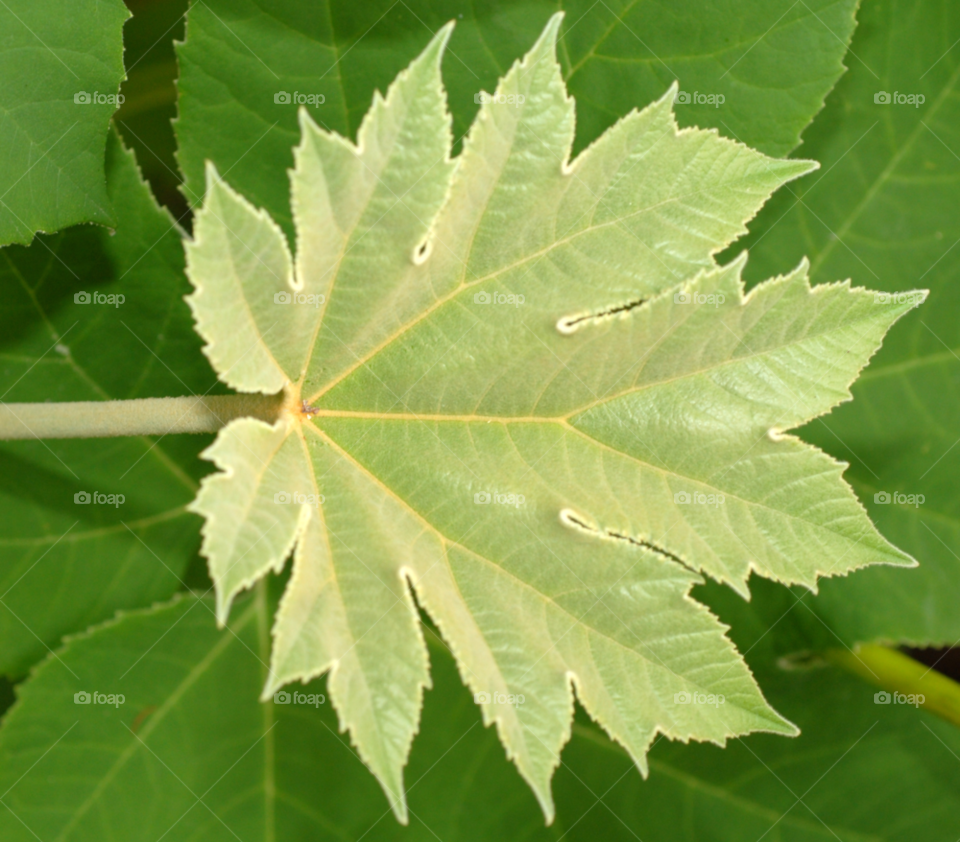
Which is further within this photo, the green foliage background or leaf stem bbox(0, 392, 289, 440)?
the green foliage background

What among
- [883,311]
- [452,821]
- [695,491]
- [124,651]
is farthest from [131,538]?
[883,311]

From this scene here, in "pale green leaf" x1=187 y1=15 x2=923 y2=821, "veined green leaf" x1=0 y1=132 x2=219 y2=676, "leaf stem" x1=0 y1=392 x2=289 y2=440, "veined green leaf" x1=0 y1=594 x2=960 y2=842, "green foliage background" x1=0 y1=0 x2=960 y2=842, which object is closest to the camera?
"pale green leaf" x1=187 y1=15 x2=923 y2=821

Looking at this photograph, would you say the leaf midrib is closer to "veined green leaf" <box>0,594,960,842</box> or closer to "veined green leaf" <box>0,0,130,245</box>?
"veined green leaf" <box>0,0,130,245</box>

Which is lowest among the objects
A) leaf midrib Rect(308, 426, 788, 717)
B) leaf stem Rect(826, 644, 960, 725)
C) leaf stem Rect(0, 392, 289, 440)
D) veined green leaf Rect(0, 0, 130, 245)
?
leaf stem Rect(826, 644, 960, 725)

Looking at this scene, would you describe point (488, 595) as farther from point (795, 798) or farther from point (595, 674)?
point (795, 798)

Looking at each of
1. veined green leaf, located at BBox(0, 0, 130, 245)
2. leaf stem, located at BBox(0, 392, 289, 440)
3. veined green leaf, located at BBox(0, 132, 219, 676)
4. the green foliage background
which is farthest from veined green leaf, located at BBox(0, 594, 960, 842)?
veined green leaf, located at BBox(0, 0, 130, 245)

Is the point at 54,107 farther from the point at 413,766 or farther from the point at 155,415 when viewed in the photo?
the point at 413,766

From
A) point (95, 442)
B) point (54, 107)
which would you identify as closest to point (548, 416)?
point (54, 107)
